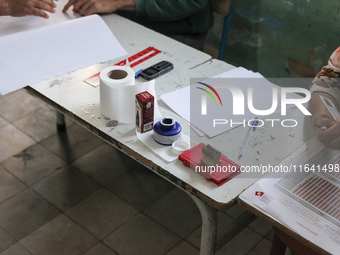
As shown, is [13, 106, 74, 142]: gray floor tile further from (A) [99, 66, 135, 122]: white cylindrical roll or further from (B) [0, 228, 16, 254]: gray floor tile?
(A) [99, 66, 135, 122]: white cylindrical roll

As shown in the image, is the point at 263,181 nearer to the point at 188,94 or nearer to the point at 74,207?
the point at 188,94

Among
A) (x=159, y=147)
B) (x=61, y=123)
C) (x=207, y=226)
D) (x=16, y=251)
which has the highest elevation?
(x=159, y=147)

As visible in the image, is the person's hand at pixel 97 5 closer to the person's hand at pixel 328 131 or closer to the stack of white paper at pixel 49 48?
the stack of white paper at pixel 49 48

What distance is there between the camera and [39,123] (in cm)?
245

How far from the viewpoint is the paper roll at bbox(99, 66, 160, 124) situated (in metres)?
1.18

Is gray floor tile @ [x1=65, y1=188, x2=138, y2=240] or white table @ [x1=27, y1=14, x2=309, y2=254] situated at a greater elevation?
white table @ [x1=27, y1=14, x2=309, y2=254]

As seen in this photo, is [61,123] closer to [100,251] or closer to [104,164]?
[104,164]

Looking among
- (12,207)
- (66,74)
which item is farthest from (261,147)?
(12,207)

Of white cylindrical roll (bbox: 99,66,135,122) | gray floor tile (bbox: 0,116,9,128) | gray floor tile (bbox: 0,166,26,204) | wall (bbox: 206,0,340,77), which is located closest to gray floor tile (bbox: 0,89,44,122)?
gray floor tile (bbox: 0,116,9,128)

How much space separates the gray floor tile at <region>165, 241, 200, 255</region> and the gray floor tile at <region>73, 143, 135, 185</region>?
21.0 inches

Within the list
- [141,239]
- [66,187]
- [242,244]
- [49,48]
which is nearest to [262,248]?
[242,244]

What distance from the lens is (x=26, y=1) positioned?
166 cm

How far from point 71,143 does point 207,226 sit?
1.40m

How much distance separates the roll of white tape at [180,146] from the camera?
3.68ft
